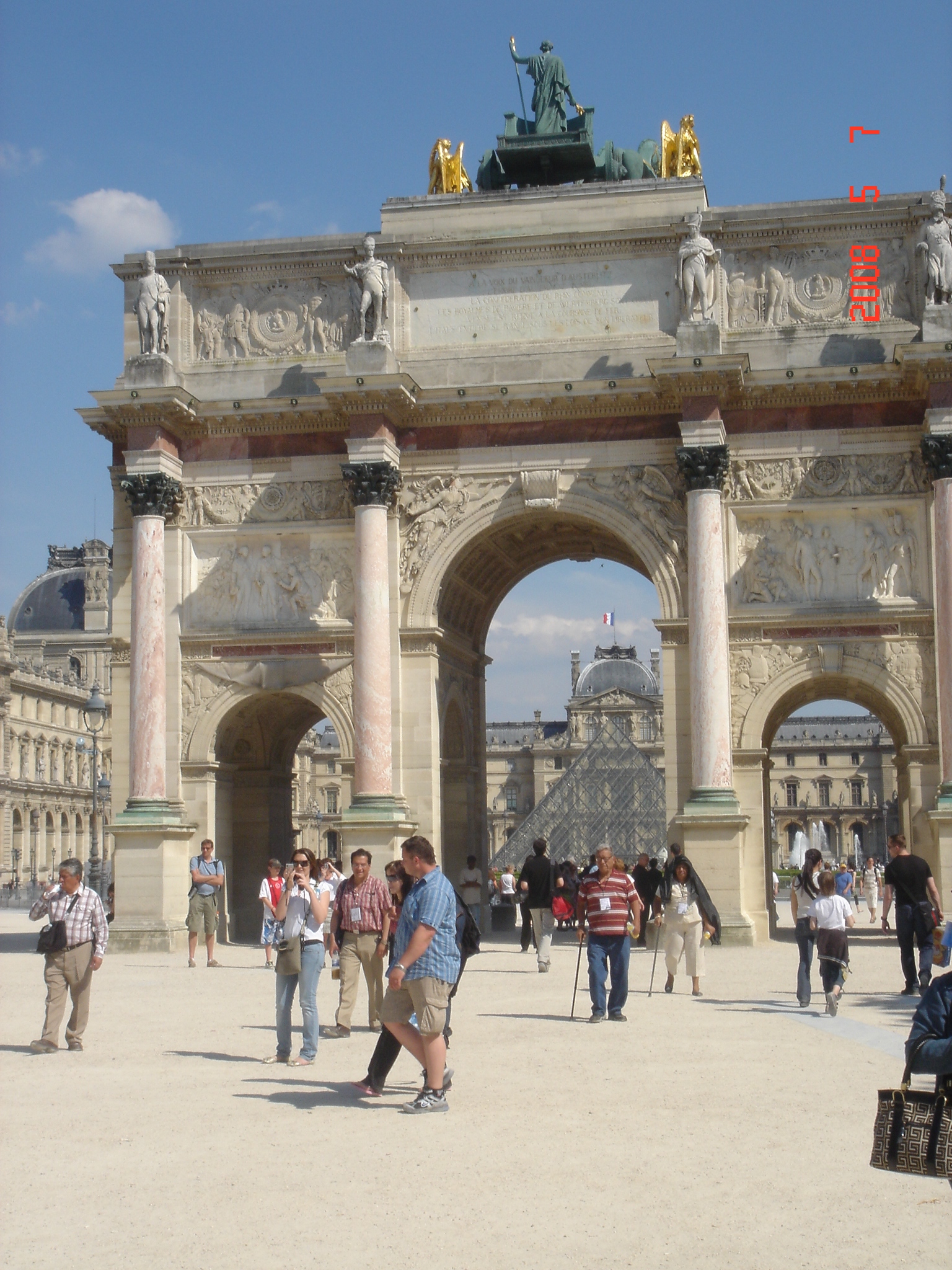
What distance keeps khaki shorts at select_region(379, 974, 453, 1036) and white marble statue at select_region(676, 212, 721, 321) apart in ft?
61.8

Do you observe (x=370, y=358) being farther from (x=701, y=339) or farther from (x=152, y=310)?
(x=701, y=339)

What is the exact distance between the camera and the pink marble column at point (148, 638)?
94.0 ft

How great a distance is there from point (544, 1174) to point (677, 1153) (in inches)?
39.3

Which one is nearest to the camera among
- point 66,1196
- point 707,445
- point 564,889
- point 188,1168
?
point 66,1196

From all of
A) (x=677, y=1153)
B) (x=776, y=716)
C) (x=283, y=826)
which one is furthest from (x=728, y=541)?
Result: (x=677, y=1153)

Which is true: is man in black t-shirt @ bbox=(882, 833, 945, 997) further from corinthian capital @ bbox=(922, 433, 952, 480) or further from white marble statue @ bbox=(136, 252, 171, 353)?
white marble statue @ bbox=(136, 252, 171, 353)

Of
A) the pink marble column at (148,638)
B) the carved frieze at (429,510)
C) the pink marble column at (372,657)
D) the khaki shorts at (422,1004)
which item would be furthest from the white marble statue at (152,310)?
the khaki shorts at (422,1004)

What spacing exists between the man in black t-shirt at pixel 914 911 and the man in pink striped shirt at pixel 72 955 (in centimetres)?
933

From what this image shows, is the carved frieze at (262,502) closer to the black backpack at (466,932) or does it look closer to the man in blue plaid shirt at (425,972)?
the black backpack at (466,932)

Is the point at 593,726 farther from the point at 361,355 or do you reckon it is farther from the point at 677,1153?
the point at 677,1153

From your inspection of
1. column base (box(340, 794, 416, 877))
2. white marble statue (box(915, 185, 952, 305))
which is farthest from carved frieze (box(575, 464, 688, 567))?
column base (box(340, 794, 416, 877))

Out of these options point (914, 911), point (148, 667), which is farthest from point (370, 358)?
point (914, 911)

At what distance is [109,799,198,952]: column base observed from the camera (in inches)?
1094

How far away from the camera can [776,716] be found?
99.9 ft
